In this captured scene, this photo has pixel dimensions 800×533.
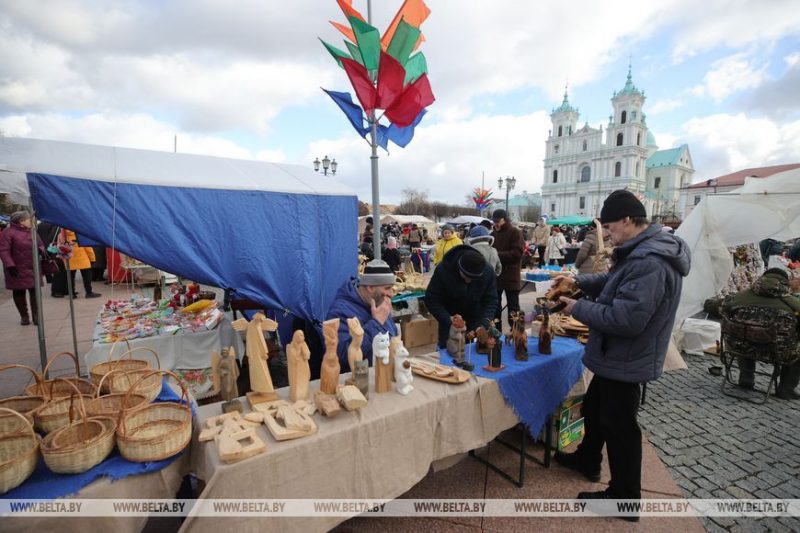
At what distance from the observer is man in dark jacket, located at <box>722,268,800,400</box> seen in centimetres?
338

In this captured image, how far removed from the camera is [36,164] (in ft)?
8.48

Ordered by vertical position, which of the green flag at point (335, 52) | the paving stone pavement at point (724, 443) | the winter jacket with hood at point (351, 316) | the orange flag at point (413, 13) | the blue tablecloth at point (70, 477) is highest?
the orange flag at point (413, 13)

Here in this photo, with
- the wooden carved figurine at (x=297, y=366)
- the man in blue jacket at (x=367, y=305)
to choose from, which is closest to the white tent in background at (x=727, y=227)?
the man in blue jacket at (x=367, y=305)

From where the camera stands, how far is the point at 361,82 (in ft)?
13.8

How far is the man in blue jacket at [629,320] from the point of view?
6.04 feet

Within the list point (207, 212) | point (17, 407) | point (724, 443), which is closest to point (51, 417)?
point (17, 407)

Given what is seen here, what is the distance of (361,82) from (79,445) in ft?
13.3

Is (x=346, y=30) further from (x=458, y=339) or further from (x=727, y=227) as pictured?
(x=727, y=227)

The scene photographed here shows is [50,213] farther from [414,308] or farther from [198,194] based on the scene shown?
[414,308]

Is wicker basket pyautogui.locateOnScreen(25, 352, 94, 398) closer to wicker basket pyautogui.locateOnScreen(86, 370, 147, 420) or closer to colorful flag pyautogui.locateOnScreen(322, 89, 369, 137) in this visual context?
wicker basket pyautogui.locateOnScreen(86, 370, 147, 420)

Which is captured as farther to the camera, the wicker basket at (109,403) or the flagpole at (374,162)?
the flagpole at (374,162)

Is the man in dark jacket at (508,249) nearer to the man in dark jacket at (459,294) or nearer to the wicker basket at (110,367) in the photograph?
the man in dark jacket at (459,294)

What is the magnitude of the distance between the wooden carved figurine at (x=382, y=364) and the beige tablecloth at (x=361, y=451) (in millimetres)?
59

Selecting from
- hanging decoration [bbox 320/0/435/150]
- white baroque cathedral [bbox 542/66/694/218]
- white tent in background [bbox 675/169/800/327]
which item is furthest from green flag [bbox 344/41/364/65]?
white baroque cathedral [bbox 542/66/694/218]
